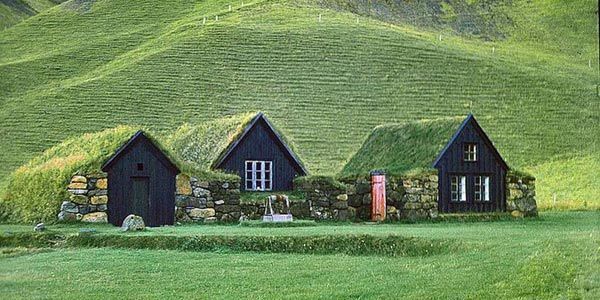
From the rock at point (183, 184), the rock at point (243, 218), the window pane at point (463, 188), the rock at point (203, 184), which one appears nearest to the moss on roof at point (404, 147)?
the window pane at point (463, 188)

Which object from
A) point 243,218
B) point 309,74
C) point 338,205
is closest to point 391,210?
point 338,205

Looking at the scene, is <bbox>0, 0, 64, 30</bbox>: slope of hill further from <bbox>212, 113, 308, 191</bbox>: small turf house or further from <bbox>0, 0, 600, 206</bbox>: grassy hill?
<bbox>212, 113, 308, 191</bbox>: small turf house

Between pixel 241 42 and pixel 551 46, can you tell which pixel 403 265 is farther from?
pixel 551 46

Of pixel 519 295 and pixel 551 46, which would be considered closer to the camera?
pixel 519 295

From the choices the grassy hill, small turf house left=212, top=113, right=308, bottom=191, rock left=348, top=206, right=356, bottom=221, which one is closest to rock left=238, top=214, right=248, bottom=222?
small turf house left=212, top=113, right=308, bottom=191

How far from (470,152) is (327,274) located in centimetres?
2300

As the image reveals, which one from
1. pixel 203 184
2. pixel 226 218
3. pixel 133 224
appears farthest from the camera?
pixel 226 218

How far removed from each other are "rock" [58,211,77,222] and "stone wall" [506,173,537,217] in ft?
61.8

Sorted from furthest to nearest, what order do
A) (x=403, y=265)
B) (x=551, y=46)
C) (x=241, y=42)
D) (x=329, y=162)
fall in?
(x=551, y=46) → (x=241, y=42) → (x=329, y=162) → (x=403, y=265)

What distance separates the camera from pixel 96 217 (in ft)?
109

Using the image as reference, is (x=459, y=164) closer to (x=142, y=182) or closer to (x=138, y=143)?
(x=142, y=182)

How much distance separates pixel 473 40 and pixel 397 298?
3759 inches

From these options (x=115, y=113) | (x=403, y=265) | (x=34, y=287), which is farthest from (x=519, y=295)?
(x=115, y=113)

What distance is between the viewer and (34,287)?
713 inches
